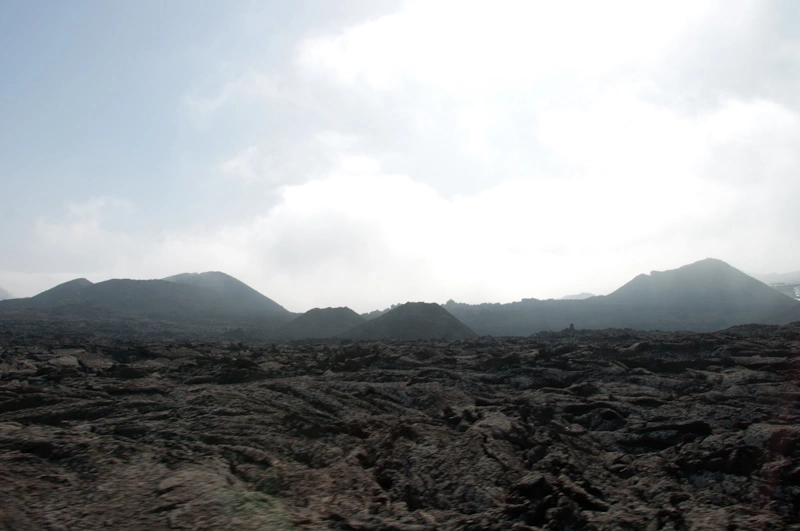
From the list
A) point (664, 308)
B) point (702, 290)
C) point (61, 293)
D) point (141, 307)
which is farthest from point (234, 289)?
point (702, 290)

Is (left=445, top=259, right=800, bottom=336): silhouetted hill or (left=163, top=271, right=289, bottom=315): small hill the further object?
(left=163, top=271, right=289, bottom=315): small hill

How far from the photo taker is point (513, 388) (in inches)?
584

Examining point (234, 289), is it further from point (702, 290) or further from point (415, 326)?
point (702, 290)

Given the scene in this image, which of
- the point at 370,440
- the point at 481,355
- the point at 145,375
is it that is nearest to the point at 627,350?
the point at 481,355

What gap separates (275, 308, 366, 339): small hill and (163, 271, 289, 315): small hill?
25.3 m

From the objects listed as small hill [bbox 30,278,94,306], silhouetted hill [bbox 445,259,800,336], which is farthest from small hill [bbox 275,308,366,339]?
small hill [bbox 30,278,94,306]

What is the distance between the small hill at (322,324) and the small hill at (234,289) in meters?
25.3

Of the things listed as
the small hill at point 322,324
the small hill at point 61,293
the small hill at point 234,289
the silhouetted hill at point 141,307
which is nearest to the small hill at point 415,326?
the small hill at point 322,324

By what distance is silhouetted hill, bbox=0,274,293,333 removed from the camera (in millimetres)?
51562

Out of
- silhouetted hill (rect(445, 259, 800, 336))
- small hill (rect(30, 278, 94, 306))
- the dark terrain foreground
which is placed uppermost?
small hill (rect(30, 278, 94, 306))

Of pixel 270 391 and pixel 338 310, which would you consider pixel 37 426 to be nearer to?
pixel 270 391

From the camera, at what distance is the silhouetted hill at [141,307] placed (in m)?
51.6

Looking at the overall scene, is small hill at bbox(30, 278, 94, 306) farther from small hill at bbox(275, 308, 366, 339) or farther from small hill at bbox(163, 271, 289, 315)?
small hill at bbox(275, 308, 366, 339)

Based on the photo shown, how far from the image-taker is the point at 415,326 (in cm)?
4388
